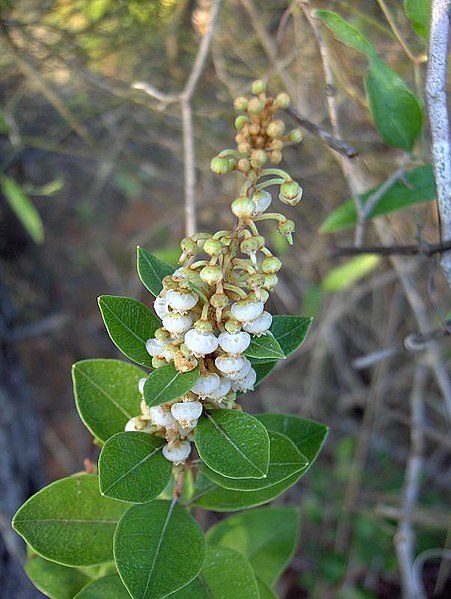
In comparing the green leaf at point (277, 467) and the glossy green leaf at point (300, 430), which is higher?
the green leaf at point (277, 467)

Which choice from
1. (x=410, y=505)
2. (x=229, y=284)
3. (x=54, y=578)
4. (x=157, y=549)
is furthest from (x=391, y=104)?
(x=410, y=505)

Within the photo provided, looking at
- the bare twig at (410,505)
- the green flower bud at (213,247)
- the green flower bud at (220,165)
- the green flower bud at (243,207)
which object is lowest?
the bare twig at (410,505)

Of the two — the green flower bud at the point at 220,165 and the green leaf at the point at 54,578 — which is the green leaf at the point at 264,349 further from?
the green leaf at the point at 54,578

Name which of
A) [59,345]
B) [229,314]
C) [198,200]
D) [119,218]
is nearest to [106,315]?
[229,314]

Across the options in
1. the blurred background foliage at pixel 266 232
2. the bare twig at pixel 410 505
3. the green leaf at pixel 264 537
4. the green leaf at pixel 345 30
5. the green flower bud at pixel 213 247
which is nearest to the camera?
the green flower bud at pixel 213 247

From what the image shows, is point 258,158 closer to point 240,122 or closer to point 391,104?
point 240,122

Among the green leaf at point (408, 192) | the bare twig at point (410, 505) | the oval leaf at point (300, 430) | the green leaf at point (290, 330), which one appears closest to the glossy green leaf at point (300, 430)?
the oval leaf at point (300, 430)

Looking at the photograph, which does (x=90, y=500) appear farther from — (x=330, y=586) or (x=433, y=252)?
(x=330, y=586)
